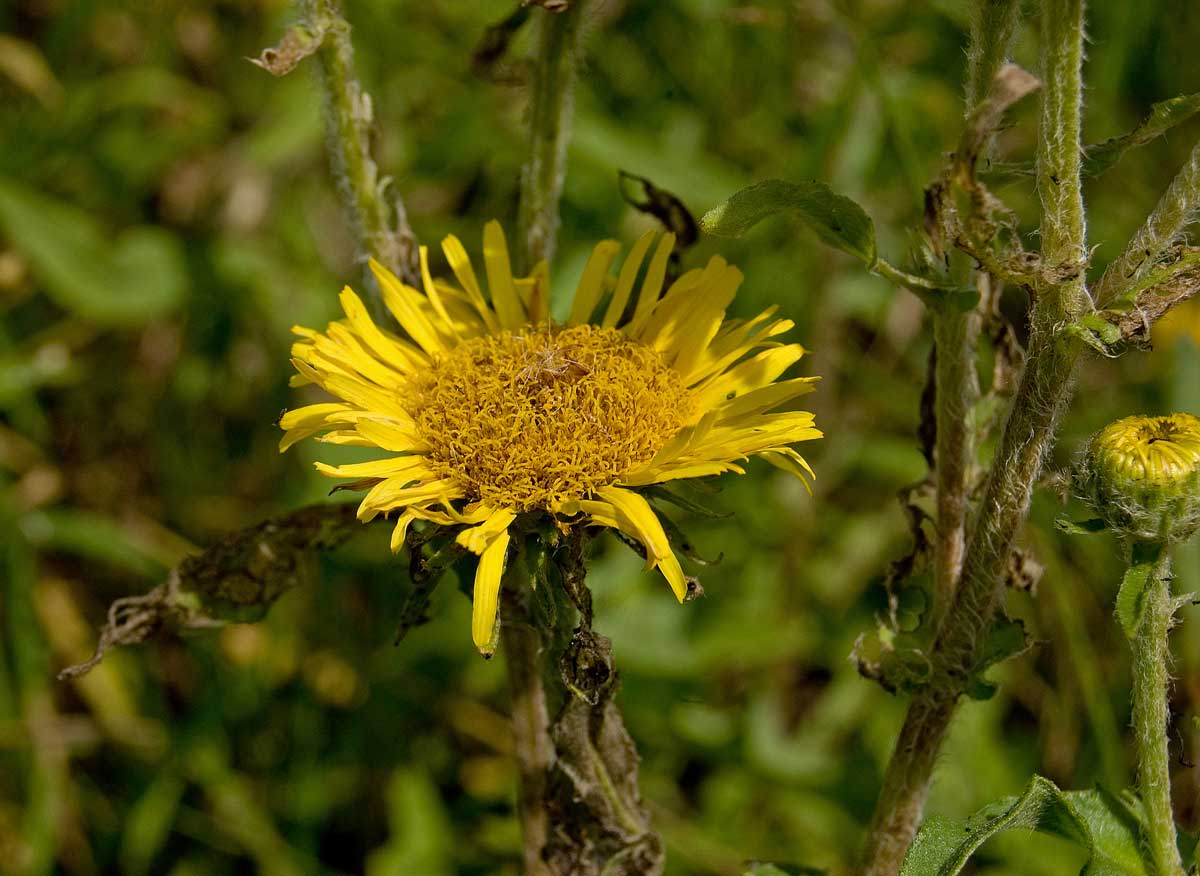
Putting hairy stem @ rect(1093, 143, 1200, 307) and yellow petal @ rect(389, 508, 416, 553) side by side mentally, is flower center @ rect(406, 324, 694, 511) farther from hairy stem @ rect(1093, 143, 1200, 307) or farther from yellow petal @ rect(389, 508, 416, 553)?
hairy stem @ rect(1093, 143, 1200, 307)

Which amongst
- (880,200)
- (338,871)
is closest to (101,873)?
(338,871)

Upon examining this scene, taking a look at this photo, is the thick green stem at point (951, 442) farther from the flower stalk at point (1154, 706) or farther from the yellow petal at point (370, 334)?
the yellow petal at point (370, 334)

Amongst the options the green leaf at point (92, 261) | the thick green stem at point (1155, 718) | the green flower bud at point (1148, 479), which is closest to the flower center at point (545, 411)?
the green flower bud at point (1148, 479)

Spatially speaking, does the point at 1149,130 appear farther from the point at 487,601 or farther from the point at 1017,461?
the point at 487,601

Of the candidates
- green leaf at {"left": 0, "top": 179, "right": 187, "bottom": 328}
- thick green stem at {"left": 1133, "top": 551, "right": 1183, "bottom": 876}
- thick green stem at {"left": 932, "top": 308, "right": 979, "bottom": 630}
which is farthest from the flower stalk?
green leaf at {"left": 0, "top": 179, "right": 187, "bottom": 328}

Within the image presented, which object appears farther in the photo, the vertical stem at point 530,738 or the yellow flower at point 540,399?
the vertical stem at point 530,738
